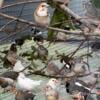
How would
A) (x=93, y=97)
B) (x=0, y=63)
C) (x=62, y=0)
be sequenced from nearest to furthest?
(x=62, y=0), (x=93, y=97), (x=0, y=63)

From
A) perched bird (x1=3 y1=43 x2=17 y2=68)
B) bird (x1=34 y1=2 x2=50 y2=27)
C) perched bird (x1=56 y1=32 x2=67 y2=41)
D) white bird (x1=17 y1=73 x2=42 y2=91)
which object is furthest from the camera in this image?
perched bird (x1=56 y1=32 x2=67 y2=41)

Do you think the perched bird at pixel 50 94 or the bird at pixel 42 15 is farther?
the bird at pixel 42 15

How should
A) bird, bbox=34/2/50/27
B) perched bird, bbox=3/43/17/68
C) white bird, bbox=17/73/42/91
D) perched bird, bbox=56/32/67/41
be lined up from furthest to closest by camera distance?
perched bird, bbox=56/32/67/41 → perched bird, bbox=3/43/17/68 → bird, bbox=34/2/50/27 → white bird, bbox=17/73/42/91

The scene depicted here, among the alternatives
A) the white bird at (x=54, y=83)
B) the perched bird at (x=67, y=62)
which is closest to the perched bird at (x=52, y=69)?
the perched bird at (x=67, y=62)

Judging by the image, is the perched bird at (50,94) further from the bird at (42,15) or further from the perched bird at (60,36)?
the perched bird at (60,36)

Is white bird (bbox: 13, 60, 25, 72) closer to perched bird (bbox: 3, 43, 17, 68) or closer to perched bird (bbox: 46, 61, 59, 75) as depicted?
perched bird (bbox: 3, 43, 17, 68)

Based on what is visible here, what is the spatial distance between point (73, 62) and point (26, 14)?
1.90 m

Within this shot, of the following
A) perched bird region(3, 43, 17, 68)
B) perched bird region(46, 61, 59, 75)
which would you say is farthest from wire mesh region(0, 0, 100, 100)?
perched bird region(46, 61, 59, 75)

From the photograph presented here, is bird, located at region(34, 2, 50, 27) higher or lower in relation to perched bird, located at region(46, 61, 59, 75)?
higher

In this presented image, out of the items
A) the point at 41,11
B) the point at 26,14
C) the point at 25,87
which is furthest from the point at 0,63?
the point at 26,14

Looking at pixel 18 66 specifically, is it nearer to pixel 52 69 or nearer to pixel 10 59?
pixel 10 59

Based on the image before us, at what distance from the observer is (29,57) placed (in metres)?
1.72

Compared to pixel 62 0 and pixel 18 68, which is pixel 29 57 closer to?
pixel 18 68

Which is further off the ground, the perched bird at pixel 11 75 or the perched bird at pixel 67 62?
the perched bird at pixel 11 75
